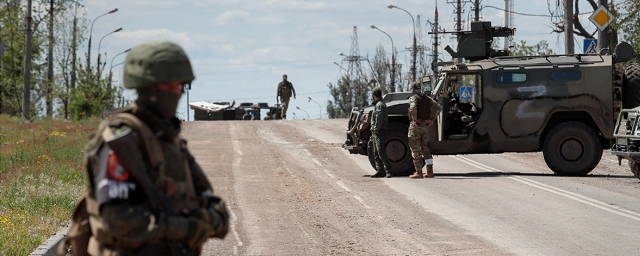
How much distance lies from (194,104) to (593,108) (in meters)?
29.1

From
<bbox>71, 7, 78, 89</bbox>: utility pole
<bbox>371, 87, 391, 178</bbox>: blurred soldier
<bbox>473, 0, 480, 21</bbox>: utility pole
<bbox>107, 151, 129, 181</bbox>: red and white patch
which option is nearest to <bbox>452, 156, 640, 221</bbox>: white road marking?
<bbox>371, 87, 391, 178</bbox>: blurred soldier

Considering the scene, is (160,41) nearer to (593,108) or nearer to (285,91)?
(593,108)

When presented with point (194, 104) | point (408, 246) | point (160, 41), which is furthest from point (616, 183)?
point (194, 104)

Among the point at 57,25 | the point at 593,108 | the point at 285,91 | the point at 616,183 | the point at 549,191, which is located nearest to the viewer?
the point at 549,191

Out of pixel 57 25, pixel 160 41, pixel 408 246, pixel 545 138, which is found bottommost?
pixel 408 246

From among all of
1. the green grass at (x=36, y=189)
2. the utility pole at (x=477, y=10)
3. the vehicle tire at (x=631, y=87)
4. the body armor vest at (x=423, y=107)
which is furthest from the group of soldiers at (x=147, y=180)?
the utility pole at (x=477, y=10)

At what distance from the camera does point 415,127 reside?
13148 millimetres

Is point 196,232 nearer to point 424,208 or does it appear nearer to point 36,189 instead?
point 424,208

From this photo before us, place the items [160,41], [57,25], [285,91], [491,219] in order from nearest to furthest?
[160,41], [491,219], [285,91], [57,25]

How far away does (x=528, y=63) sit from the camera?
46.6 feet

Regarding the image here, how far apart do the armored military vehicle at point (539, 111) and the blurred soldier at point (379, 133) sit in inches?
11.9

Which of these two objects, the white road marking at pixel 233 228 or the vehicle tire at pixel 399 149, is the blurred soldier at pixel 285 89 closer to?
the vehicle tire at pixel 399 149

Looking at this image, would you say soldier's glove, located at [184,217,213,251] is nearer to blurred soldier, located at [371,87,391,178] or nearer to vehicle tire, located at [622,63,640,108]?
blurred soldier, located at [371,87,391,178]

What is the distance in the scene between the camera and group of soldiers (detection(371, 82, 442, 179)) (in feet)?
43.1
